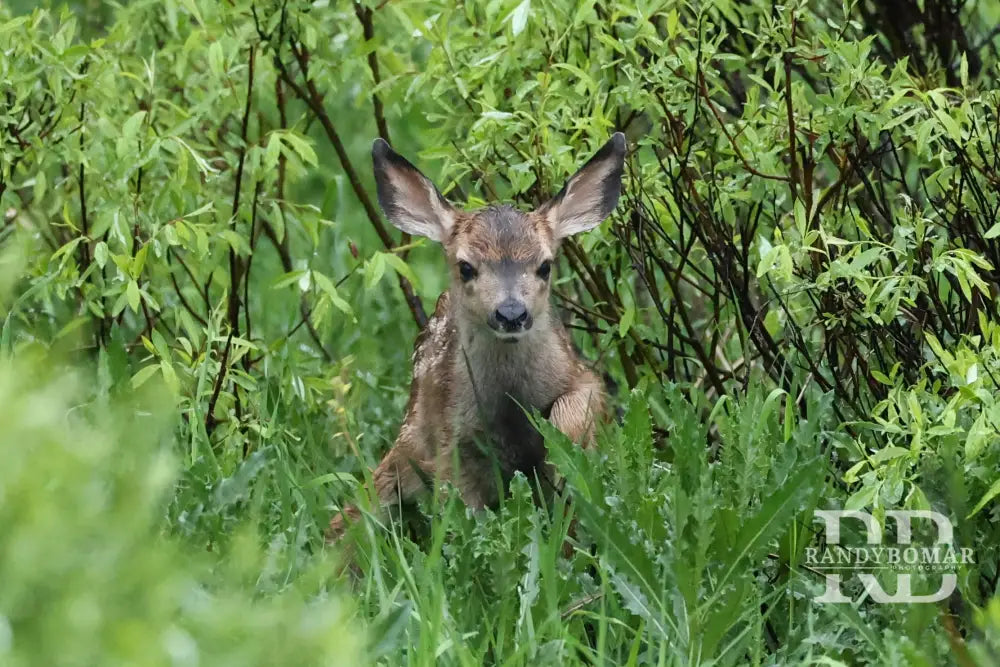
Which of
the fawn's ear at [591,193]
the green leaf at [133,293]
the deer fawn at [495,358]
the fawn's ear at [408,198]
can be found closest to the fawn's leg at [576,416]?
the deer fawn at [495,358]

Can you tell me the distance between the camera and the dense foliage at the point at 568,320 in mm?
3139

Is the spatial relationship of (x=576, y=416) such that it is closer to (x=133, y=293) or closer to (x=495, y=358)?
(x=495, y=358)

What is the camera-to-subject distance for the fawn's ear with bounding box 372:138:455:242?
5.98 meters

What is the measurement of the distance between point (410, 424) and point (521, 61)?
1316mm

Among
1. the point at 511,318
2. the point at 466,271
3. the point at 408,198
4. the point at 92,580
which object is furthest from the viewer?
the point at 408,198

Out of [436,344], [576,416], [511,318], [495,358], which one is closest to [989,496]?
[576,416]

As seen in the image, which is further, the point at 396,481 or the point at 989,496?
the point at 396,481

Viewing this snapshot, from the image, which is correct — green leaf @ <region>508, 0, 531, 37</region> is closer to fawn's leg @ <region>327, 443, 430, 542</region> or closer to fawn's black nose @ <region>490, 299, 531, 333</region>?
fawn's black nose @ <region>490, 299, 531, 333</region>

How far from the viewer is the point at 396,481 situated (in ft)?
18.8

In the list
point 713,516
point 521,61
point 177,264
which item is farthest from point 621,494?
point 177,264

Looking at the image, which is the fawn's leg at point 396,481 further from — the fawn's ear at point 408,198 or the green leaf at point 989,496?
the green leaf at point 989,496

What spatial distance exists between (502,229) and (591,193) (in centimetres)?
39

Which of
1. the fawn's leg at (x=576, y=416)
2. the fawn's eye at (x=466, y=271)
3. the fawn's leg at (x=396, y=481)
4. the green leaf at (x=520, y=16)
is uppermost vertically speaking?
the green leaf at (x=520, y=16)

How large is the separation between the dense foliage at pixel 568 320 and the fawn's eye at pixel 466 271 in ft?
0.86
